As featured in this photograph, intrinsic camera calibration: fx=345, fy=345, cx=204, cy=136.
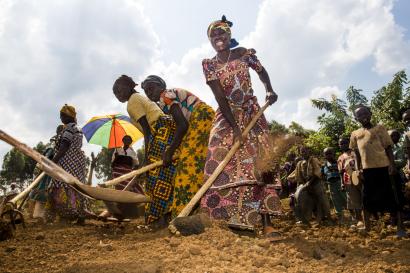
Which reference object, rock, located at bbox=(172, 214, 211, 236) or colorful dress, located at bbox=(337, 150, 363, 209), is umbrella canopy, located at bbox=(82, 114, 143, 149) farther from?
rock, located at bbox=(172, 214, 211, 236)

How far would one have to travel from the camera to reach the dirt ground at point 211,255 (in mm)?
2217

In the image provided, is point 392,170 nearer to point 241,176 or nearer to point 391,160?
point 391,160

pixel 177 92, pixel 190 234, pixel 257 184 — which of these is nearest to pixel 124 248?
pixel 190 234

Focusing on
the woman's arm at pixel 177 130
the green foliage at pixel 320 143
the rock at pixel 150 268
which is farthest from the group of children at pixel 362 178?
the green foliage at pixel 320 143

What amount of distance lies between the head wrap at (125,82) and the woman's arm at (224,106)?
1274 millimetres

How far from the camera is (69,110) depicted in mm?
5133

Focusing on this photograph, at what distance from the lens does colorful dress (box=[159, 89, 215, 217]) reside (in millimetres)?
3762

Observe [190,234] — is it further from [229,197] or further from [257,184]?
[257,184]

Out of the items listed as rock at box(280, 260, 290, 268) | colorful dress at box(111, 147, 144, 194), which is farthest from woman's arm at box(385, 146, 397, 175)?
colorful dress at box(111, 147, 144, 194)

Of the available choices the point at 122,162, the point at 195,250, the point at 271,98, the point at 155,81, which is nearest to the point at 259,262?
the point at 195,250

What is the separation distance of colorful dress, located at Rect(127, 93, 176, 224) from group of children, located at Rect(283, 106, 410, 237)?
2.21 metres

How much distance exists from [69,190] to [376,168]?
13.2ft

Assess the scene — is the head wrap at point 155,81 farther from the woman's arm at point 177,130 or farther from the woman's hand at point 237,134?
the woman's hand at point 237,134

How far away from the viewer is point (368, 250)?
290 cm
